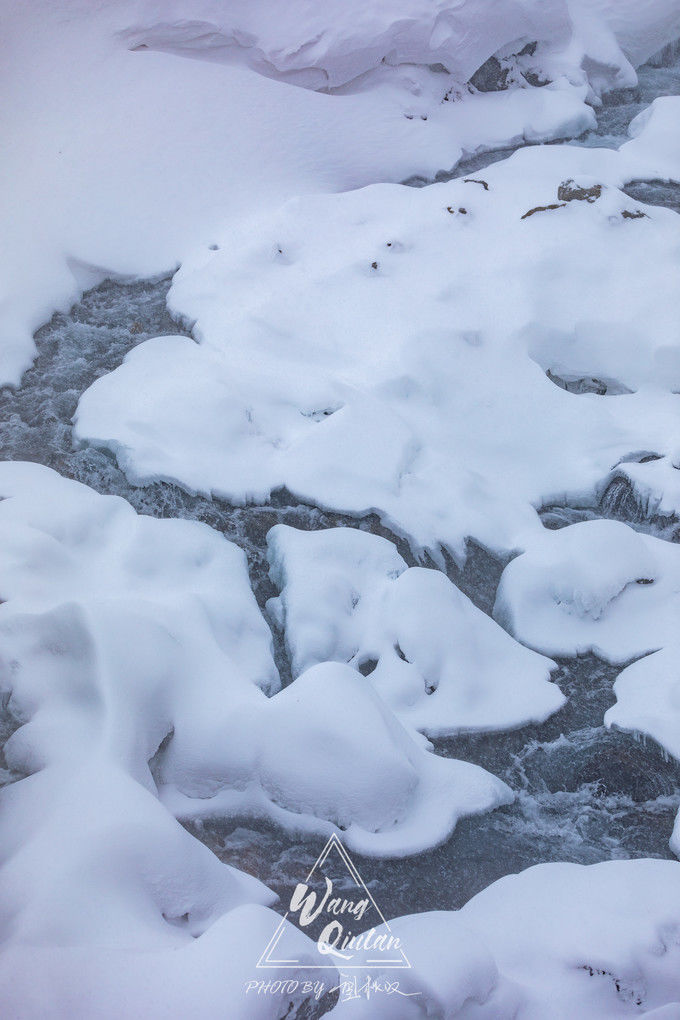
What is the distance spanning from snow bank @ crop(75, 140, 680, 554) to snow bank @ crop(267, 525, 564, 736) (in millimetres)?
270

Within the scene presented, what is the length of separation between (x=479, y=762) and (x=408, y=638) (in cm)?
43

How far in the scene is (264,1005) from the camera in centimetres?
168

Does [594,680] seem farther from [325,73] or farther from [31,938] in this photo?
[325,73]

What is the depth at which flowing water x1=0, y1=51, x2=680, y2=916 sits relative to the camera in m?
2.29

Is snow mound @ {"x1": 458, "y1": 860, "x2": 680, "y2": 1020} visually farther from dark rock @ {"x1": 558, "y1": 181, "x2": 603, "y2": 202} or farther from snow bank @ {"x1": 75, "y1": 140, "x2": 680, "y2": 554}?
dark rock @ {"x1": 558, "y1": 181, "x2": 603, "y2": 202}

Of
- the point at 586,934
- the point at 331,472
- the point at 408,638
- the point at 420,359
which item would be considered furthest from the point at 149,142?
the point at 586,934

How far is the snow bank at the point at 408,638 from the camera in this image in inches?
107

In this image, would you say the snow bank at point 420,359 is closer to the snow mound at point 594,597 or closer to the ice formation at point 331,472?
the ice formation at point 331,472

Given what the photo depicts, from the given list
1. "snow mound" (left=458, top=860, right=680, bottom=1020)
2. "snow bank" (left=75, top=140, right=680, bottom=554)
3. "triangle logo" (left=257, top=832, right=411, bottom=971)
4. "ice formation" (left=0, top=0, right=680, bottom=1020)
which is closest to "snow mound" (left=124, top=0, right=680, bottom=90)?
"ice formation" (left=0, top=0, right=680, bottom=1020)

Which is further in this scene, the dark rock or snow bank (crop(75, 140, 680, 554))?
the dark rock

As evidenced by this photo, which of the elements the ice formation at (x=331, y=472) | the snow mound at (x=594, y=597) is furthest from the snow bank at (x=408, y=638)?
the snow mound at (x=594, y=597)

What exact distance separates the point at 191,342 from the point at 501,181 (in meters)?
1.93

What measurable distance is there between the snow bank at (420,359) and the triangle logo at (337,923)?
123cm

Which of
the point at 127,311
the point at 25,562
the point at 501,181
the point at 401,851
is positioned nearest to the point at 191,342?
the point at 127,311
